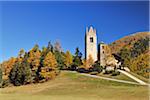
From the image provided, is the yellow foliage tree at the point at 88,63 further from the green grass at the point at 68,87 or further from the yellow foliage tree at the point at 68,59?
the green grass at the point at 68,87

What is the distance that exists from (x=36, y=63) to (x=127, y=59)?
112ft

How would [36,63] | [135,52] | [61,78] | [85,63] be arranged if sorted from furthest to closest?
[135,52] < [85,63] < [36,63] < [61,78]

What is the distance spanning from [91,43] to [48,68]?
1075 inches

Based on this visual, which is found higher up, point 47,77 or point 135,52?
point 135,52

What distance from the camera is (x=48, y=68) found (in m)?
74.4

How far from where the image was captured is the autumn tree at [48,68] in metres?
72.1

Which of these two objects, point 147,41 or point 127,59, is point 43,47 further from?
point 147,41

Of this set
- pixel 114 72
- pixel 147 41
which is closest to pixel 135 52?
pixel 147 41

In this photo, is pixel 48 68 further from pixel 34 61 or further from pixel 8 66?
pixel 8 66

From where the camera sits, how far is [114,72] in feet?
234

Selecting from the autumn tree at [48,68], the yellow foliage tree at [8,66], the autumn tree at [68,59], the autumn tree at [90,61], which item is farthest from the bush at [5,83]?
the autumn tree at [90,61]

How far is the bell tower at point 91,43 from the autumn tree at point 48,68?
77.2 ft

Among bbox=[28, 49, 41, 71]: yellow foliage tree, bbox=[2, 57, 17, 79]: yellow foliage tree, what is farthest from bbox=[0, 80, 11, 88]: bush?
bbox=[28, 49, 41, 71]: yellow foliage tree

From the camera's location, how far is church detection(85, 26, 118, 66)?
92144mm
